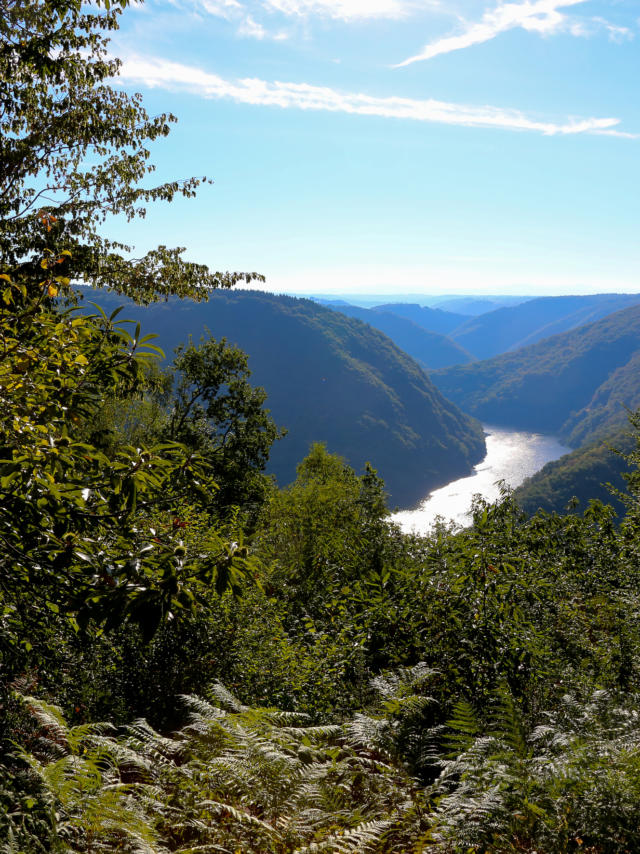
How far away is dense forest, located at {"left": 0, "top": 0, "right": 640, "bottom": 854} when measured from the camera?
310 cm

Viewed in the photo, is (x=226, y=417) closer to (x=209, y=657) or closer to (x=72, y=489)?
(x=209, y=657)

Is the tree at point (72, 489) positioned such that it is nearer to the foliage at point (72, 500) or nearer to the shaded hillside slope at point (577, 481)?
the foliage at point (72, 500)

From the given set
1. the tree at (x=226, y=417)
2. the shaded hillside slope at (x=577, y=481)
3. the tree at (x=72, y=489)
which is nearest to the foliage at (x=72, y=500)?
the tree at (x=72, y=489)

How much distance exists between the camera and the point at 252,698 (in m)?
5.86

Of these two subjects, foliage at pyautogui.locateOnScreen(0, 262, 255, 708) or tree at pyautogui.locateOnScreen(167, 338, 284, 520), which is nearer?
foliage at pyautogui.locateOnScreen(0, 262, 255, 708)

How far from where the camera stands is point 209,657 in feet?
20.2

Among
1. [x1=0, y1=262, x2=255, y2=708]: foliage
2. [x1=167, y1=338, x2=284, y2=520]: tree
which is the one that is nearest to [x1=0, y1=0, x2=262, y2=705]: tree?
[x1=0, y1=262, x2=255, y2=708]: foliage

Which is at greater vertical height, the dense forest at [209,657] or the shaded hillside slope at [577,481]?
the dense forest at [209,657]

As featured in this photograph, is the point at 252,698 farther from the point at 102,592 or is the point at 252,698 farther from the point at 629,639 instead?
the point at 629,639

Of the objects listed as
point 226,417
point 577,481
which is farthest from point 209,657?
point 577,481

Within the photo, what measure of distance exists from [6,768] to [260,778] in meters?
1.76

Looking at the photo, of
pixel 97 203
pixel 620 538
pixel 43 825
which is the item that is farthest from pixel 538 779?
pixel 97 203

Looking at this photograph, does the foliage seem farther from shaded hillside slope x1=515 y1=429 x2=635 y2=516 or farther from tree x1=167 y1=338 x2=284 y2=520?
shaded hillside slope x1=515 y1=429 x2=635 y2=516

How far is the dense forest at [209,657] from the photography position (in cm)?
310
